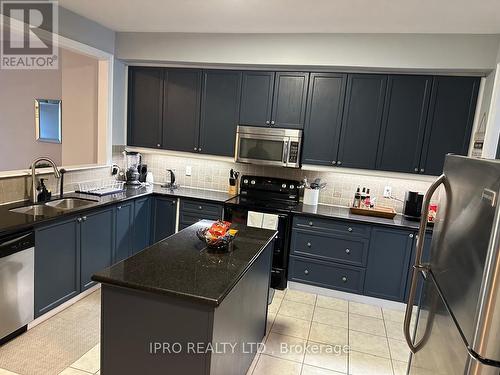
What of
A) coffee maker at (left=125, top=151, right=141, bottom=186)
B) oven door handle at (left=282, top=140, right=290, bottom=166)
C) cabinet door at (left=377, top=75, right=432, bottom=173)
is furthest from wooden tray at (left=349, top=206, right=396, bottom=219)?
coffee maker at (left=125, top=151, right=141, bottom=186)

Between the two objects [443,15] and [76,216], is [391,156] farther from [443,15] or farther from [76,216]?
[76,216]

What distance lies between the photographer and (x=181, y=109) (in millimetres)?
4035

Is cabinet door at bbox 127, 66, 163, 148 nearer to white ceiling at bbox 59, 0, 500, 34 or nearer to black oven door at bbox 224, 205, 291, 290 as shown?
white ceiling at bbox 59, 0, 500, 34

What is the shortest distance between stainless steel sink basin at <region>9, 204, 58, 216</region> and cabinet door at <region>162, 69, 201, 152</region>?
160cm

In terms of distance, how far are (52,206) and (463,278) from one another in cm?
316

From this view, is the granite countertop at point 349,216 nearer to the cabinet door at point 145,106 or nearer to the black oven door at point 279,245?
the black oven door at point 279,245

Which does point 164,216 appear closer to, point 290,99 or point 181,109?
point 181,109

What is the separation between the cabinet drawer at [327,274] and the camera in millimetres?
3447

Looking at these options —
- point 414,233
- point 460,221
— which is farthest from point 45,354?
point 414,233

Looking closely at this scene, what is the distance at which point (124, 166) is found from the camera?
4355mm

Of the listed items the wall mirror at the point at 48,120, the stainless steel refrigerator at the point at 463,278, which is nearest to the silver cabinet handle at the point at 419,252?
the stainless steel refrigerator at the point at 463,278

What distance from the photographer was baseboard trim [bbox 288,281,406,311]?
3.40 m

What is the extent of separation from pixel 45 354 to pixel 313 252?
8.00 ft

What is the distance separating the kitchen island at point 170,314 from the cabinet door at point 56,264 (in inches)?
46.9
